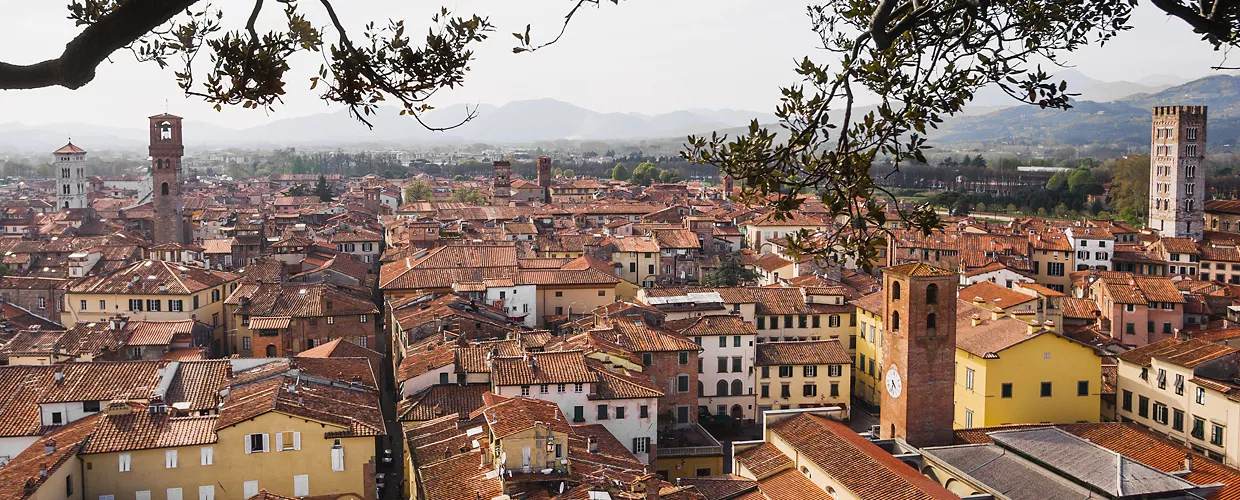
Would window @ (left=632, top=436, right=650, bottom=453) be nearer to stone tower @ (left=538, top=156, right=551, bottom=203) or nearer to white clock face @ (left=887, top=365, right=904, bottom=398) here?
white clock face @ (left=887, top=365, right=904, bottom=398)

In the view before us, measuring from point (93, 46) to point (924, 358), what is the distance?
19880 mm

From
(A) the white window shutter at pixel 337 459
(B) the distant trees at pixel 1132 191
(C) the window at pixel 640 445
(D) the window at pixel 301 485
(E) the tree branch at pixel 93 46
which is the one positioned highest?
(E) the tree branch at pixel 93 46

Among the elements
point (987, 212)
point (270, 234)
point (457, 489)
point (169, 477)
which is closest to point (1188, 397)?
point (457, 489)

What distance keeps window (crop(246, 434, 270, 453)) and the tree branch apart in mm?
13760

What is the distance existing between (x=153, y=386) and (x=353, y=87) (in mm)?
16539

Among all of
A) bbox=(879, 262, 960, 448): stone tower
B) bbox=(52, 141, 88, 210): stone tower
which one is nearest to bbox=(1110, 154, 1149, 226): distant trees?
bbox=(879, 262, 960, 448): stone tower

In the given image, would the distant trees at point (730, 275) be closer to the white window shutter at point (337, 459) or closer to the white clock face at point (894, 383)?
the white clock face at point (894, 383)

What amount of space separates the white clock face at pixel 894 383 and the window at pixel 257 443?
12.2 meters

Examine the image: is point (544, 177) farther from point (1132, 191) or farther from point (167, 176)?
point (1132, 191)

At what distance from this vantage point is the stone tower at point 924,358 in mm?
21391

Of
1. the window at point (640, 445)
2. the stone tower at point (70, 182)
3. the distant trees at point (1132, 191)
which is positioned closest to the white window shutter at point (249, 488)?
the window at point (640, 445)

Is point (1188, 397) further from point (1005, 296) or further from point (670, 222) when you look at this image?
point (670, 222)

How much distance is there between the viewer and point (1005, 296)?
107 ft

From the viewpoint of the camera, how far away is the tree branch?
12.0 feet
